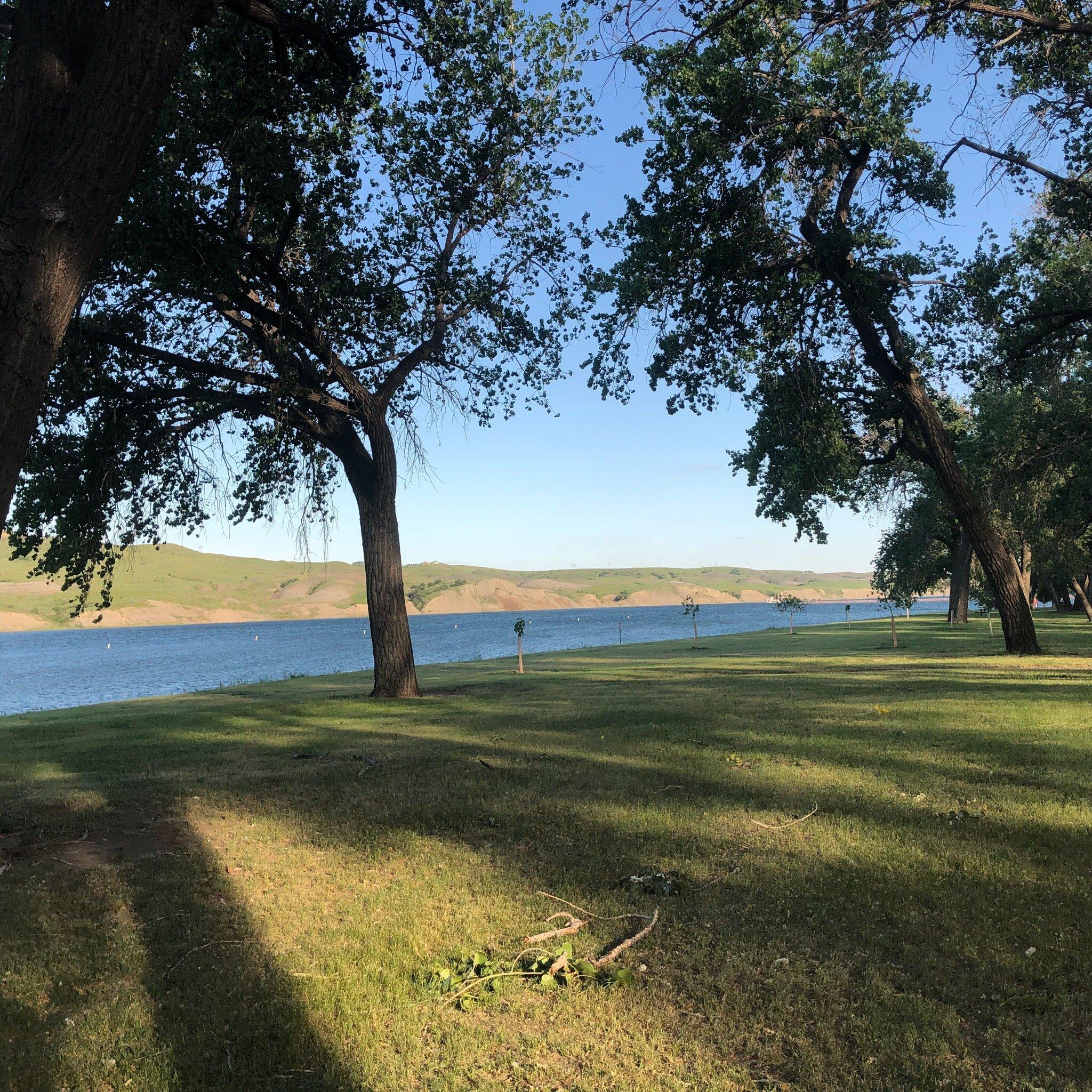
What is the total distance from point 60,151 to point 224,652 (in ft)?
324

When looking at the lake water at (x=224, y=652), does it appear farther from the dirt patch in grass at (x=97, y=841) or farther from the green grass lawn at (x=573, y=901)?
the dirt patch in grass at (x=97, y=841)

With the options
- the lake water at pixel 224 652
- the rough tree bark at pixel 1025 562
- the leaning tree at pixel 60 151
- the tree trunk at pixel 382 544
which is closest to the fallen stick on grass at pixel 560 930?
the leaning tree at pixel 60 151

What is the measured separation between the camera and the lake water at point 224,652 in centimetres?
4931

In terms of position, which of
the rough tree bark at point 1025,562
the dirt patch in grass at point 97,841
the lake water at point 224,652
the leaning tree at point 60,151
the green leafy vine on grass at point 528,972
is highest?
the leaning tree at point 60,151

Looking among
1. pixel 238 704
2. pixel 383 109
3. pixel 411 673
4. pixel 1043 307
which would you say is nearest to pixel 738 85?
pixel 383 109

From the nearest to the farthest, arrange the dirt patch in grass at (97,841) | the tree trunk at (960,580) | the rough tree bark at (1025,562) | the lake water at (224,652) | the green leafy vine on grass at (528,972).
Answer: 1. the green leafy vine on grass at (528,972)
2. the dirt patch in grass at (97,841)
3. the rough tree bark at (1025,562)
4. the tree trunk at (960,580)
5. the lake water at (224,652)

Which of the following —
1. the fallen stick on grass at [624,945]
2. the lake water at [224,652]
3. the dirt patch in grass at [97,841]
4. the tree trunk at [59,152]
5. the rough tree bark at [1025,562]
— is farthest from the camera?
the lake water at [224,652]

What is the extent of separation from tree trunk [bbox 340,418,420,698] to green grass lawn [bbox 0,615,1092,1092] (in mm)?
6590

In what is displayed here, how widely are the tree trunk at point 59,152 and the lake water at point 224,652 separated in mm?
36350

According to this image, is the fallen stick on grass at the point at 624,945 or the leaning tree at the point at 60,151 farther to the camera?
the leaning tree at the point at 60,151

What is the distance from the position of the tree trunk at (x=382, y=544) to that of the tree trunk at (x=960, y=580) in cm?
3984

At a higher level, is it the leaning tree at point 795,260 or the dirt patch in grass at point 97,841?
the leaning tree at point 795,260

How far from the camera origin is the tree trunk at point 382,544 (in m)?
16.1

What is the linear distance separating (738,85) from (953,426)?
22284 millimetres
